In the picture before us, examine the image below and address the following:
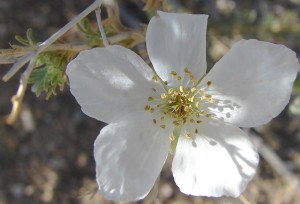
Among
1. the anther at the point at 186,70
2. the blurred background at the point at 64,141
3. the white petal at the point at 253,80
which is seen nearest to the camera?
the white petal at the point at 253,80

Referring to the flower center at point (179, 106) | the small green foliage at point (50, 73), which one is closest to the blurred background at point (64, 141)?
the flower center at point (179, 106)

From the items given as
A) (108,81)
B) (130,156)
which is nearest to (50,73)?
(108,81)

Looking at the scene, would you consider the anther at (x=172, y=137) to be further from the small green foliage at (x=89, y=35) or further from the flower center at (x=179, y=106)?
the small green foliage at (x=89, y=35)

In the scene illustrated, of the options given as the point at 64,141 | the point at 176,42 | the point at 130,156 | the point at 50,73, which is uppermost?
the point at 176,42

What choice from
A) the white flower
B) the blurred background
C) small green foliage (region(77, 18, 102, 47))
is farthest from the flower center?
the blurred background

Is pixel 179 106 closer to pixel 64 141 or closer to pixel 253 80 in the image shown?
pixel 253 80

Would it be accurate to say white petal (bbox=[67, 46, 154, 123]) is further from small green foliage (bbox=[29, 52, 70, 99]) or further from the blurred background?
the blurred background

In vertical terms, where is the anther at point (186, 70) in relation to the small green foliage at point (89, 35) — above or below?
below
